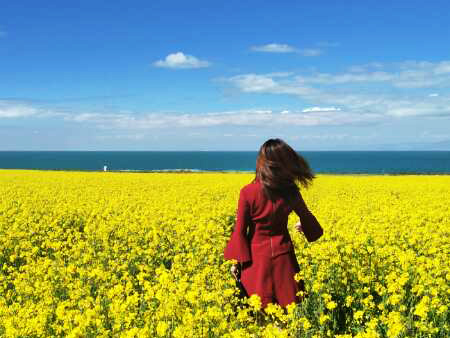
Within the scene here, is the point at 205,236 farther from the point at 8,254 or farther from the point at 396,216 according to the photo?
the point at 396,216

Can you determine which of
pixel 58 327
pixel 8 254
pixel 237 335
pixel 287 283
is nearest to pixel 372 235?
pixel 287 283

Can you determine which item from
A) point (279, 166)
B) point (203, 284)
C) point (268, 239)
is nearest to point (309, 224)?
point (268, 239)

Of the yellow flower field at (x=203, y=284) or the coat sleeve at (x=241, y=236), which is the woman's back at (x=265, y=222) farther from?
the yellow flower field at (x=203, y=284)

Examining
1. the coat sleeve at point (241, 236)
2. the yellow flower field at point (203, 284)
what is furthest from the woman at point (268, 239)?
the yellow flower field at point (203, 284)

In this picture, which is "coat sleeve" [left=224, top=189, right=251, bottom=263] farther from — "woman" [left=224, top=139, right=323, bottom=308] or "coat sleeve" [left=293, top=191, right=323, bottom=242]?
"coat sleeve" [left=293, top=191, right=323, bottom=242]

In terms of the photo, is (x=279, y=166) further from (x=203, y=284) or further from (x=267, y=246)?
(x=203, y=284)

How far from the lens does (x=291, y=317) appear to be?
12.7 ft

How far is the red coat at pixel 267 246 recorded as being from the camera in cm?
449

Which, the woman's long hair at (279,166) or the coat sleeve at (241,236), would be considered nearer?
the woman's long hair at (279,166)

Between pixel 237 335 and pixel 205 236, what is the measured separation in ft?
15.6

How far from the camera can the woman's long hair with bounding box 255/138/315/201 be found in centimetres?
409

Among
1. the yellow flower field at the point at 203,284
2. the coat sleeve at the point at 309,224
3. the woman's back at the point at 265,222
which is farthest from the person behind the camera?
the coat sleeve at the point at 309,224

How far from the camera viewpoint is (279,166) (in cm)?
411

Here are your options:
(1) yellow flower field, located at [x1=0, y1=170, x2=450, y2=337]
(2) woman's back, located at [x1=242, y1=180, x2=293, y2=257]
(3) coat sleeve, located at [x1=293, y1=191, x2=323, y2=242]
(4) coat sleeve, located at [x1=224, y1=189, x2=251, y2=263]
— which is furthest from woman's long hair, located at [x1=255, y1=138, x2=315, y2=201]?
(1) yellow flower field, located at [x1=0, y1=170, x2=450, y2=337]
